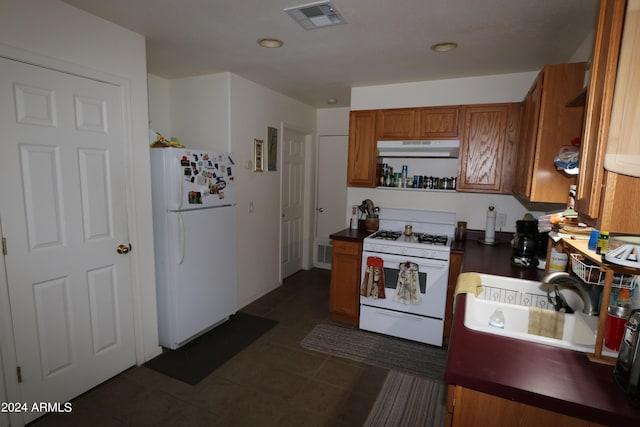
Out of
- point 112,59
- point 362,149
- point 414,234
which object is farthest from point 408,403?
point 112,59

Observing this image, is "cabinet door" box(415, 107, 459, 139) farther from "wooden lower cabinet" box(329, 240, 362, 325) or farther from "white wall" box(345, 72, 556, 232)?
"wooden lower cabinet" box(329, 240, 362, 325)

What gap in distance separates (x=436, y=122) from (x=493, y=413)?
2.67 m

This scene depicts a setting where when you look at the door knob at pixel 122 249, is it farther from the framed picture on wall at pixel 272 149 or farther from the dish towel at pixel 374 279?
the dish towel at pixel 374 279

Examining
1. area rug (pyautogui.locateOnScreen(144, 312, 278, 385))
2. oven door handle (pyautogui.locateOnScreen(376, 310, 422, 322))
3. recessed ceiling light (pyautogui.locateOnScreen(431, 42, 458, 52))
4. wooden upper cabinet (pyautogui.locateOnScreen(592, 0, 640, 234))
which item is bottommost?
area rug (pyautogui.locateOnScreen(144, 312, 278, 385))

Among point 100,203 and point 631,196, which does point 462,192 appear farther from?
point 100,203

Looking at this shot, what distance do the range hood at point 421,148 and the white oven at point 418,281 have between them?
2.08 ft

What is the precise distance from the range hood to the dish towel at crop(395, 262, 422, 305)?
1139 millimetres

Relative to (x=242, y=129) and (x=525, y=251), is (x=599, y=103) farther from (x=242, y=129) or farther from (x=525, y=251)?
(x=242, y=129)

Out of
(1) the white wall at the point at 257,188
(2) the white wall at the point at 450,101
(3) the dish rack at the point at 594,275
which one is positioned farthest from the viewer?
(1) the white wall at the point at 257,188

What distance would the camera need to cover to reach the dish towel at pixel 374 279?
2.96 metres

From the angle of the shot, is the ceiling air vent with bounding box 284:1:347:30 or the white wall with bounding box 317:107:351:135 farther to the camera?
the white wall with bounding box 317:107:351:135

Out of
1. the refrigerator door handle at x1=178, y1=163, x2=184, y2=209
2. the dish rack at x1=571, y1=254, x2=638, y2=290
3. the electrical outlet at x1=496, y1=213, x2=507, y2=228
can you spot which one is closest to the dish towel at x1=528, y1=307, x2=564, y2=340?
the dish rack at x1=571, y1=254, x2=638, y2=290

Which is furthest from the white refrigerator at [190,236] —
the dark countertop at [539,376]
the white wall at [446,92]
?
the dark countertop at [539,376]

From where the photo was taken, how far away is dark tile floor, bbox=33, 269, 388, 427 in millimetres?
1983
